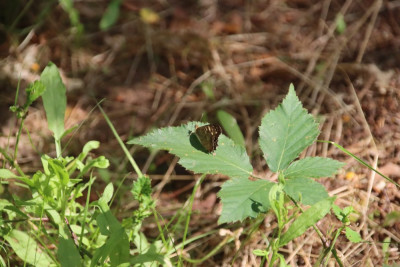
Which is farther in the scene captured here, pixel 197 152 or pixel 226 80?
pixel 226 80

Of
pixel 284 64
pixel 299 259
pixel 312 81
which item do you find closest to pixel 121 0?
pixel 284 64

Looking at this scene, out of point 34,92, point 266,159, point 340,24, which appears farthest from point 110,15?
point 266,159

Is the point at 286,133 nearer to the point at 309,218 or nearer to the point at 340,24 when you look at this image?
the point at 309,218

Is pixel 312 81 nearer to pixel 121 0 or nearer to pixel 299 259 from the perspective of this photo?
pixel 299 259

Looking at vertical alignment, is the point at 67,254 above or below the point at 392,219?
above

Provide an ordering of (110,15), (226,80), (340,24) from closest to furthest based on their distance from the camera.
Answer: (226,80), (340,24), (110,15)

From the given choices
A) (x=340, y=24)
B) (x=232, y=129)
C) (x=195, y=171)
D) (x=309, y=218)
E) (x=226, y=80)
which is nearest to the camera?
(x=309, y=218)

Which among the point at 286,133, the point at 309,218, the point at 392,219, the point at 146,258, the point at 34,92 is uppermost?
the point at 34,92

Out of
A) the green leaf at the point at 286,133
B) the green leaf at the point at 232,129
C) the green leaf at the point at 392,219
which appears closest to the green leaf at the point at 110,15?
the green leaf at the point at 232,129
